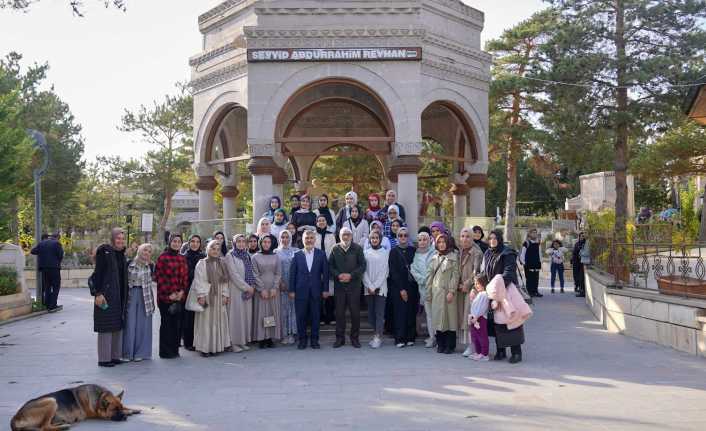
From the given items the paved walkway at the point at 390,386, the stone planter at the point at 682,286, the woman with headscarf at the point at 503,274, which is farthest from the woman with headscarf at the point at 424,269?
the stone planter at the point at 682,286

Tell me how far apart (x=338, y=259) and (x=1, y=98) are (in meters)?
8.12

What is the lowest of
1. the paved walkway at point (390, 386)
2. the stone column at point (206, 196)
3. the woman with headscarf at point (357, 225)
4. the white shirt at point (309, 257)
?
the paved walkway at point (390, 386)

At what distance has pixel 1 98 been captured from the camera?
40.8 ft

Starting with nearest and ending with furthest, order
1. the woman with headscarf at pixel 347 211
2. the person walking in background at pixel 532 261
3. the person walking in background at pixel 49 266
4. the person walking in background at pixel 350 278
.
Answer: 1. the person walking in background at pixel 350 278
2. the woman with headscarf at pixel 347 211
3. the person walking in background at pixel 49 266
4. the person walking in background at pixel 532 261

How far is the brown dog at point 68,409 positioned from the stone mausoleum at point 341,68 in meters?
7.59

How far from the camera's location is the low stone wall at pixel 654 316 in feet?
25.7

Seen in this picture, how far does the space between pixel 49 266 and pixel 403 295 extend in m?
8.70

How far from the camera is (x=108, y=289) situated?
7.80m

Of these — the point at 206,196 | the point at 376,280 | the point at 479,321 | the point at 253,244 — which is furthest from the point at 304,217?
the point at 206,196

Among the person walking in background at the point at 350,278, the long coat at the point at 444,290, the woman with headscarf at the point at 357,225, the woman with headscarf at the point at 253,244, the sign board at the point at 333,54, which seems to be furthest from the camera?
the sign board at the point at 333,54

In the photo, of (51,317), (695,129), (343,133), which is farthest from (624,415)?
(695,129)

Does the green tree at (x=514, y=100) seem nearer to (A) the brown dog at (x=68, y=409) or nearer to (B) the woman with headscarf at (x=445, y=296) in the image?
(B) the woman with headscarf at (x=445, y=296)

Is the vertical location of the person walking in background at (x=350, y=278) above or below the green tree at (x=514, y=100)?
below

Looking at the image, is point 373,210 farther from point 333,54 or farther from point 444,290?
point 333,54
